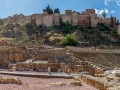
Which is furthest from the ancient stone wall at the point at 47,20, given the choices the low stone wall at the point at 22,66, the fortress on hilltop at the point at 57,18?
the low stone wall at the point at 22,66

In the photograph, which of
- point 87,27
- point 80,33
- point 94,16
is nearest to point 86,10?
point 94,16

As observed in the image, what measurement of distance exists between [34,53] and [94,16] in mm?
37592

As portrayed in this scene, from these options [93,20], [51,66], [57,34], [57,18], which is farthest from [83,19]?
[51,66]

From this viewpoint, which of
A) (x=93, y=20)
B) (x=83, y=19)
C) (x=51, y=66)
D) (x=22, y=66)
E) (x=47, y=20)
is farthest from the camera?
(x=93, y=20)

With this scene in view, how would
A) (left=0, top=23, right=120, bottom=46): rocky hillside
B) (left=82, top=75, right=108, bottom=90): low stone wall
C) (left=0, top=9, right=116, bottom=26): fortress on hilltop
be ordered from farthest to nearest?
(left=0, top=9, right=116, bottom=26): fortress on hilltop < (left=0, top=23, right=120, bottom=46): rocky hillside < (left=82, top=75, right=108, bottom=90): low stone wall

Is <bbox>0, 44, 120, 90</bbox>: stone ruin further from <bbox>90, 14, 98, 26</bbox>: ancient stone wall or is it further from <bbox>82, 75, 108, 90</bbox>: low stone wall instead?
<bbox>90, 14, 98, 26</bbox>: ancient stone wall

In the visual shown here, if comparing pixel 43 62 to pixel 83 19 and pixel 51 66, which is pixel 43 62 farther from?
pixel 83 19

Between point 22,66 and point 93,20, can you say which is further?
point 93,20

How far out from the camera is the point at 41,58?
29.9m

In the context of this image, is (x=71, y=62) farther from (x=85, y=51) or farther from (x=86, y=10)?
(x=86, y=10)

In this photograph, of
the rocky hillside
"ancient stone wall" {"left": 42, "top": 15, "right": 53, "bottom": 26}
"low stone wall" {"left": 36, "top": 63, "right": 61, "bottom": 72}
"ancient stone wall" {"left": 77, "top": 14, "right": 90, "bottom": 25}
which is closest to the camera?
"low stone wall" {"left": 36, "top": 63, "right": 61, "bottom": 72}

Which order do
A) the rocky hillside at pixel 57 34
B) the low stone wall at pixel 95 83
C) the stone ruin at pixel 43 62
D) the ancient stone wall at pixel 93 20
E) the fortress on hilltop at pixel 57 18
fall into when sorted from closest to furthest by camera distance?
the low stone wall at pixel 95 83
the stone ruin at pixel 43 62
the rocky hillside at pixel 57 34
the fortress on hilltop at pixel 57 18
the ancient stone wall at pixel 93 20

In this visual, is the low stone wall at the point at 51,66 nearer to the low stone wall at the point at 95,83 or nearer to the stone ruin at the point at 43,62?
the stone ruin at the point at 43,62

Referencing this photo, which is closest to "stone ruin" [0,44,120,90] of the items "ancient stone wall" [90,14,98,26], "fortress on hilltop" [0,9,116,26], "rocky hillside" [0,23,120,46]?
"rocky hillside" [0,23,120,46]
